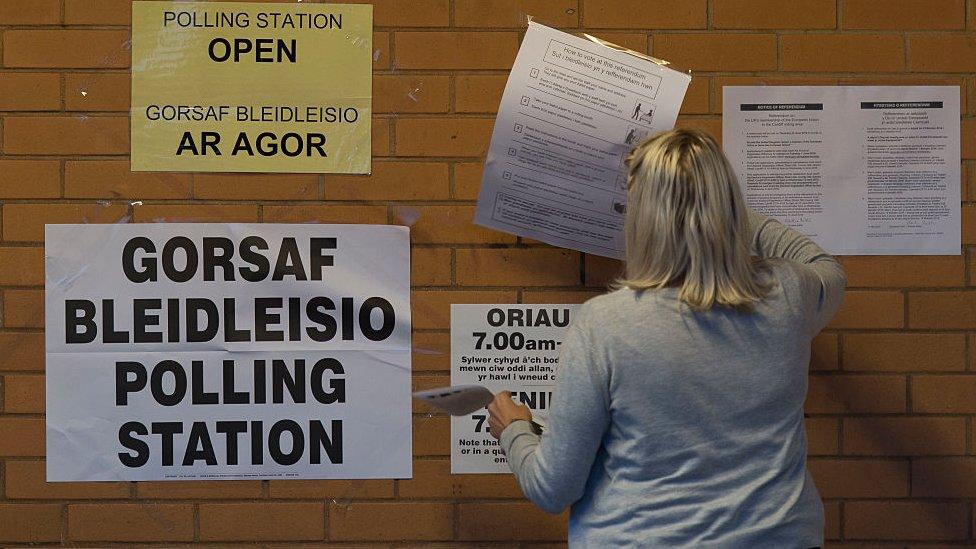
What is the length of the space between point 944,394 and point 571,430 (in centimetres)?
144

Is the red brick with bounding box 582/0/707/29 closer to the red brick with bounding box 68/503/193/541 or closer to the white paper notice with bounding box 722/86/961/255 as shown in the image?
the white paper notice with bounding box 722/86/961/255

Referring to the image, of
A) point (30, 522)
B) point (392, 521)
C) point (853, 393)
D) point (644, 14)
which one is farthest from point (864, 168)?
point (30, 522)

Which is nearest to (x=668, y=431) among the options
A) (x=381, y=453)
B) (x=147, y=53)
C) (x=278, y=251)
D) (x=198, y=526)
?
(x=381, y=453)

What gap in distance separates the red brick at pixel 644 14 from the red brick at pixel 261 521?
60.6 inches

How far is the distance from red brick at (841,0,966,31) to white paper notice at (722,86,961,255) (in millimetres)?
175

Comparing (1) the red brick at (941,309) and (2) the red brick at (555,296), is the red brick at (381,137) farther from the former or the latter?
(1) the red brick at (941,309)

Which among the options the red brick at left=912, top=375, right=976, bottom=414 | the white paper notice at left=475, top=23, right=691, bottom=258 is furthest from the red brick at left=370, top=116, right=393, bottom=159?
the red brick at left=912, top=375, right=976, bottom=414

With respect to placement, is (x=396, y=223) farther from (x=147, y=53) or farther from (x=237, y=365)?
(x=147, y=53)

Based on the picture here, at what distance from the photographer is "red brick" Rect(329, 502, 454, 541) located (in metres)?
2.77

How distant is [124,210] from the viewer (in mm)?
2723

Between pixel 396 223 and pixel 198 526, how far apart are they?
39.3 inches

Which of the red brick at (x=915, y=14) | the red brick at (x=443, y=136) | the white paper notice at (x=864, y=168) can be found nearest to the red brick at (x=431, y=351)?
the red brick at (x=443, y=136)

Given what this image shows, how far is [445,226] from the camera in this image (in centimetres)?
275

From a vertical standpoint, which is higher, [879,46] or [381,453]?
[879,46]
